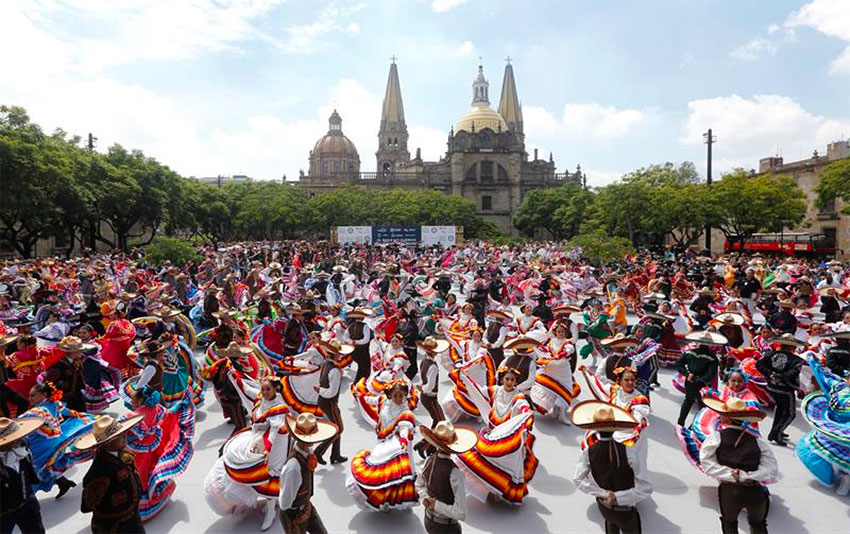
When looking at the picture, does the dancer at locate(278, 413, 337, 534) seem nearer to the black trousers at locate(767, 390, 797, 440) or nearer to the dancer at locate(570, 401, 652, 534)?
the dancer at locate(570, 401, 652, 534)

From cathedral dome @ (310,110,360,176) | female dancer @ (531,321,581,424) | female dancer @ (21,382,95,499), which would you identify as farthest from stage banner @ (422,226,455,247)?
cathedral dome @ (310,110,360,176)

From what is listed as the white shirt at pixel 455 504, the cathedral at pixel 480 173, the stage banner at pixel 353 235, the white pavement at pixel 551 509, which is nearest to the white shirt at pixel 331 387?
the white pavement at pixel 551 509

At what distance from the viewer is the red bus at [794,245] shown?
101 ft

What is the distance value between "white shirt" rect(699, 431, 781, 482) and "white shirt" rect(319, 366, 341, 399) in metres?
3.66

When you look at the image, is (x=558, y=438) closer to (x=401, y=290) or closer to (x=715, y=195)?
(x=401, y=290)

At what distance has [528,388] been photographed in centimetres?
693

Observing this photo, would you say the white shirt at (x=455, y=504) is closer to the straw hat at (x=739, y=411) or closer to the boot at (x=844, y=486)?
the straw hat at (x=739, y=411)

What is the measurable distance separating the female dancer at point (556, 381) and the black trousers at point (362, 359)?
2586 millimetres

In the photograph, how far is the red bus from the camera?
30.9 meters

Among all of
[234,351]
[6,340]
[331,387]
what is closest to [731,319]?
[331,387]

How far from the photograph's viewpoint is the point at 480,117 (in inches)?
2960

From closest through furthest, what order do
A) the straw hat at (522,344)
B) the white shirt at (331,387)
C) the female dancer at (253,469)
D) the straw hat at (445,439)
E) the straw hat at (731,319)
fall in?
the straw hat at (445,439), the female dancer at (253,469), the white shirt at (331,387), the straw hat at (522,344), the straw hat at (731,319)

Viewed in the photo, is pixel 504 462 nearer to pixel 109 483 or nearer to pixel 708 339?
pixel 109 483

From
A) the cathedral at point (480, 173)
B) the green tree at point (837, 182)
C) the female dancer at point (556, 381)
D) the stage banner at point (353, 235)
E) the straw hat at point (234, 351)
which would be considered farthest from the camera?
the cathedral at point (480, 173)
